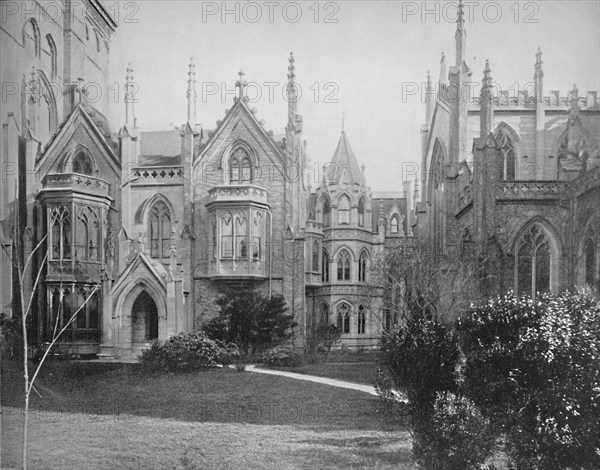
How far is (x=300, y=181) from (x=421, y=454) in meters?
2.77

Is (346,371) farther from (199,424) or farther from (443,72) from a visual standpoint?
(443,72)

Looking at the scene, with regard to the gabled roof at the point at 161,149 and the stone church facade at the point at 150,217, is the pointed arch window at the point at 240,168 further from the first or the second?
the gabled roof at the point at 161,149

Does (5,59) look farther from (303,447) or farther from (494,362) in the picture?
(494,362)

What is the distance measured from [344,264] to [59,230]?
2936mm

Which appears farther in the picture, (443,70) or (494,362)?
(443,70)

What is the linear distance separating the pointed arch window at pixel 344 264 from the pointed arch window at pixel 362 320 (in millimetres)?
318

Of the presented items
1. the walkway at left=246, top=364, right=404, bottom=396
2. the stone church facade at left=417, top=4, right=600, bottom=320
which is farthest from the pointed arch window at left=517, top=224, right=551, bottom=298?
the walkway at left=246, top=364, right=404, bottom=396

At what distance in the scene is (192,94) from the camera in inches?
260

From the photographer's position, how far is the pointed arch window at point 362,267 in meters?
5.90

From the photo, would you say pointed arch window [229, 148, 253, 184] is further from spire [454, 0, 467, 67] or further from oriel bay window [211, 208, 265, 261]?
spire [454, 0, 467, 67]

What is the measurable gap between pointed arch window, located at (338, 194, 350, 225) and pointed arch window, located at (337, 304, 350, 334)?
80 centimetres

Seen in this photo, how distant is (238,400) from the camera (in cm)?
601

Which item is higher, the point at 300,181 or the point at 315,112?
the point at 315,112

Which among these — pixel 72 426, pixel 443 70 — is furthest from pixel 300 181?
pixel 72 426
